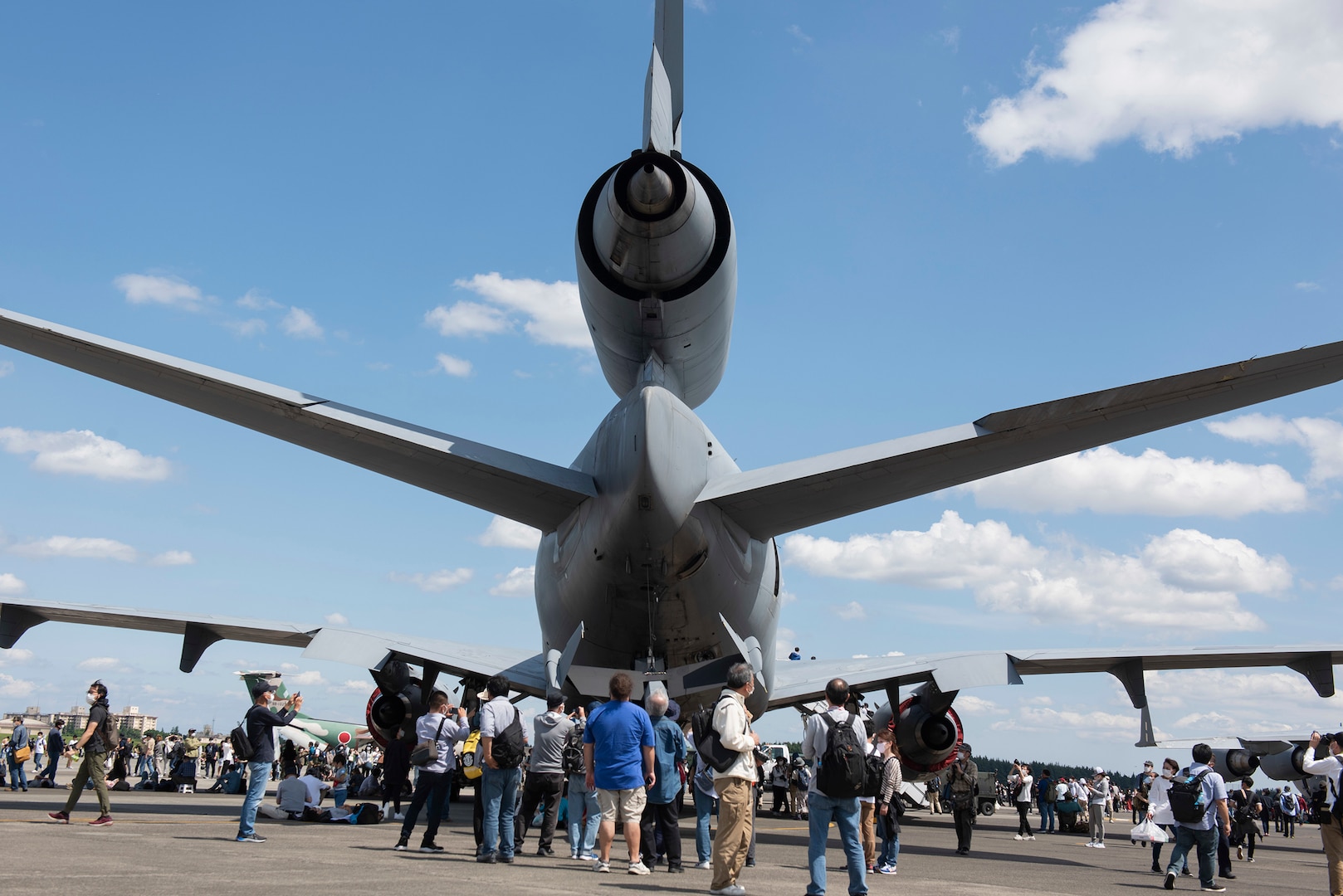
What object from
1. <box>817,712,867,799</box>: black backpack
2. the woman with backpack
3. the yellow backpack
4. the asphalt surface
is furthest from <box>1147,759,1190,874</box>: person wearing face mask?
the yellow backpack

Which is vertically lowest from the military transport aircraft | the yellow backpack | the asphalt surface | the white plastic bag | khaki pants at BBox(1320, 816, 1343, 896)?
the asphalt surface

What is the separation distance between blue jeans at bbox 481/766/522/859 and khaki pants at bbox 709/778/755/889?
2.71 meters

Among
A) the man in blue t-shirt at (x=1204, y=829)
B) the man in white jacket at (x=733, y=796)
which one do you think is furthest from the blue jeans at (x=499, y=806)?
the man in blue t-shirt at (x=1204, y=829)

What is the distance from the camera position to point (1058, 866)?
12.2 m

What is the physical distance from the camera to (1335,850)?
8.24m

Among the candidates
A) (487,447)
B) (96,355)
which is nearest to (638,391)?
(487,447)

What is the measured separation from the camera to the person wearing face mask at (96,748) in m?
10.3

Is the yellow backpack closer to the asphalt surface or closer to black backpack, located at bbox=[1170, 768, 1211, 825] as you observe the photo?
the asphalt surface

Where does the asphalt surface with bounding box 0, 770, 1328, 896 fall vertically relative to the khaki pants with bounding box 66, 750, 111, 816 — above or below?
below

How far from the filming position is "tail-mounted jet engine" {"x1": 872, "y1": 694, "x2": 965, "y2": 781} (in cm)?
1457

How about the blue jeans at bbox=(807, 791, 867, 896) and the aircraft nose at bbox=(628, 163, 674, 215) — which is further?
the aircraft nose at bbox=(628, 163, 674, 215)

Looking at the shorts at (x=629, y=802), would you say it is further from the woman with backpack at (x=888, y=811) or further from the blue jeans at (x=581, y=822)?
the woman with backpack at (x=888, y=811)

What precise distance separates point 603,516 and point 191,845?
4963 millimetres

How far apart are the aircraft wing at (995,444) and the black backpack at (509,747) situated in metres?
3.59
